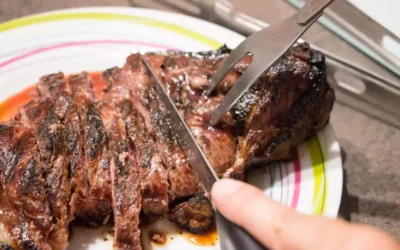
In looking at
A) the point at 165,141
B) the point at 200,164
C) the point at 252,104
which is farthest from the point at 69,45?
the point at 200,164

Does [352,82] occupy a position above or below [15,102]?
above

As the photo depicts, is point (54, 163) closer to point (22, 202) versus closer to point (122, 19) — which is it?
point (22, 202)

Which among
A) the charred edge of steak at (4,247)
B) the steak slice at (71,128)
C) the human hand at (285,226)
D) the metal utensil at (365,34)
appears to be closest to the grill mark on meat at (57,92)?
the steak slice at (71,128)

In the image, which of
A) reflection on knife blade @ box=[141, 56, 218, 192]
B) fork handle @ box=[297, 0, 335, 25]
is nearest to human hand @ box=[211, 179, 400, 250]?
reflection on knife blade @ box=[141, 56, 218, 192]

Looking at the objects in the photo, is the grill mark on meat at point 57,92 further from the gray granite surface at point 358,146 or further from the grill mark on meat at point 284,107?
the gray granite surface at point 358,146

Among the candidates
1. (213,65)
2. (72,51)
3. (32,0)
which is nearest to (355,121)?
(213,65)

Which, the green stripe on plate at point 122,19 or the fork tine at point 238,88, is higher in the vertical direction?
the green stripe on plate at point 122,19
